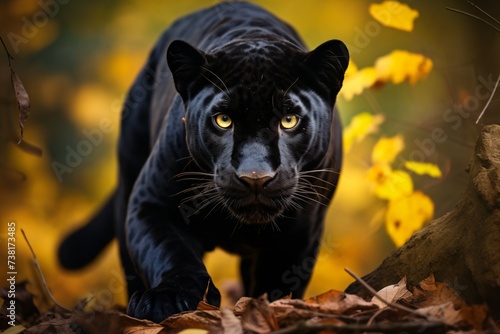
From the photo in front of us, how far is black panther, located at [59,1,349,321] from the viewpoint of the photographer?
8.87 feet

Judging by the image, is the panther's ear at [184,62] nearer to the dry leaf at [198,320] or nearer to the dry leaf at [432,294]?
the dry leaf at [198,320]

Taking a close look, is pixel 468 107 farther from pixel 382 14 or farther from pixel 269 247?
pixel 269 247

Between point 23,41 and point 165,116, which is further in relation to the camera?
point 23,41

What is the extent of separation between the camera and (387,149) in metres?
5.20

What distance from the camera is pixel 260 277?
12.0 feet

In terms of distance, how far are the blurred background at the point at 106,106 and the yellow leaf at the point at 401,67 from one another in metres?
0.26

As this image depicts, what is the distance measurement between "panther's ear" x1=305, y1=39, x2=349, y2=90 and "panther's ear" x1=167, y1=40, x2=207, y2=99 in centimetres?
47

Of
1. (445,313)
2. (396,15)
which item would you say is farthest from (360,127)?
(445,313)

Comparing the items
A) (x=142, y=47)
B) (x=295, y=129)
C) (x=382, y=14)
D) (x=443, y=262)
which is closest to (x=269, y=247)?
(x=295, y=129)

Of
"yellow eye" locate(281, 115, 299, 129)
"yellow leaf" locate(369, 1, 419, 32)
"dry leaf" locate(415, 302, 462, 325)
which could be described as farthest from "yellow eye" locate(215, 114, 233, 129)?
"yellow leaf" locate(369, 1, 419, 32)

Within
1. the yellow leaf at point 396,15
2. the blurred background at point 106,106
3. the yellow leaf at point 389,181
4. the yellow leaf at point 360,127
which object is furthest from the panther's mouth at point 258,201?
the blurred background at point 106,106

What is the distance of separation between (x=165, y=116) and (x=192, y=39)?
607 mm

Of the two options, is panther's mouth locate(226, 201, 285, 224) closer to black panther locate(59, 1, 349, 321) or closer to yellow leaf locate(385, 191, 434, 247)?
black panther locate(59, 1, 349, 321)

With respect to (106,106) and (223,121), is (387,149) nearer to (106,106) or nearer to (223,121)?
(223,121)
